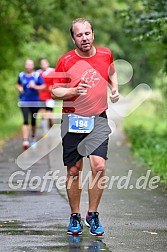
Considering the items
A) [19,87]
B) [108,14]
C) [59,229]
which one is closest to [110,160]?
[19,87]

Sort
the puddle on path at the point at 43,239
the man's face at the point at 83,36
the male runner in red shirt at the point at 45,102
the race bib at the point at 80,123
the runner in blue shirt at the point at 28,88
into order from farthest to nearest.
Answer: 1. the male runner in red shirt at the point at 45,102
2. the runner in blue shirt at the point at 28,88
3. the race bib at the point at 80,123
4. the man's face at the point at 83,36
5. the puddle on path at the point at 43,239

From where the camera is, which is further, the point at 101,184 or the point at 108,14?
the point at 108,14

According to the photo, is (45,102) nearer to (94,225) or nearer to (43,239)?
(94,225)

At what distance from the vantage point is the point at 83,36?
326 inches

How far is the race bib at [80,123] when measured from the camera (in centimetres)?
838

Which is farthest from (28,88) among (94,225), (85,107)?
(94,225)


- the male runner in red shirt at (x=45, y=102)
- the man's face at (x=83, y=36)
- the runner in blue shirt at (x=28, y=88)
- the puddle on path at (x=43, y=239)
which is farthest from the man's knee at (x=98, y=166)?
the male runner in red shirt at (x=45, y=102)

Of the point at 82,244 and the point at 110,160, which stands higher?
the point at 82,244

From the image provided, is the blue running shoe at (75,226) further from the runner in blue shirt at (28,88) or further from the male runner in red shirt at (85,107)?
the runner in blue shirt at (28,88)

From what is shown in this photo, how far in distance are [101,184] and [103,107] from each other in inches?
29.5

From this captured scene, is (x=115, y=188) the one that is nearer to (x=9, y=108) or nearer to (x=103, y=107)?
(x=103, y=107)

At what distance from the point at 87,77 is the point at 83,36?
15.5 inches

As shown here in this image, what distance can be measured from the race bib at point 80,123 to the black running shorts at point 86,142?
2.0 inches

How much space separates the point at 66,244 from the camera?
306 inches
